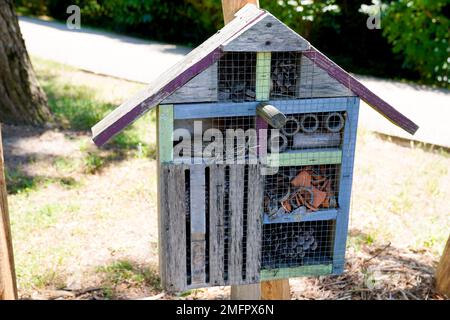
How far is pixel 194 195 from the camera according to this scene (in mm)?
2084

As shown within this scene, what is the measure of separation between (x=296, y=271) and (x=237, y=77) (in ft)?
2.58

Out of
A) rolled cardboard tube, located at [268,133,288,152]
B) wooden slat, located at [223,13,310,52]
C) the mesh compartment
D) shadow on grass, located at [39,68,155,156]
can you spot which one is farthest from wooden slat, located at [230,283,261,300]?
shadow on grass, located at [39,68,155,156]

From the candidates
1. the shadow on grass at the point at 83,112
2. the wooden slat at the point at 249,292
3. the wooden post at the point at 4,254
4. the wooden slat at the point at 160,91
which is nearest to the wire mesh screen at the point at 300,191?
the wooden slat at the point at 160,91

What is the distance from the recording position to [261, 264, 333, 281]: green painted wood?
2.26m

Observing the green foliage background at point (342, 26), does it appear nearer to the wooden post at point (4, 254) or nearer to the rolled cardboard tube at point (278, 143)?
the rolled cardboard tube at point (278, 143)

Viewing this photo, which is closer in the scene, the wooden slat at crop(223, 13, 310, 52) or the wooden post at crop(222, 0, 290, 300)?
the wooden slat at crop(223, 13, 310, 52)

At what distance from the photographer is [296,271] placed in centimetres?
230

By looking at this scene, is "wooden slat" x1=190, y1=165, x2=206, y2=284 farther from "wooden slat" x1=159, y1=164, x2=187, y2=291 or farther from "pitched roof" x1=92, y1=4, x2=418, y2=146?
"pitched roof" x1=92, y1=4, x2=418, y2=146

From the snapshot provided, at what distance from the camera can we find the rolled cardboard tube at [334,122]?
2169mm

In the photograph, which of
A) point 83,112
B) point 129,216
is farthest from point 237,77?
point 83,112

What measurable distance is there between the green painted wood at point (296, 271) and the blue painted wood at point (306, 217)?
0.20 m

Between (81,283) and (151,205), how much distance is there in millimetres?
1207

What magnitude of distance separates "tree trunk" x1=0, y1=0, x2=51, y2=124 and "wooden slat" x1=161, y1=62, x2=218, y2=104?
4.26 m

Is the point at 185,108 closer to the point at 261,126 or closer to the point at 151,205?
the point at 261,126
